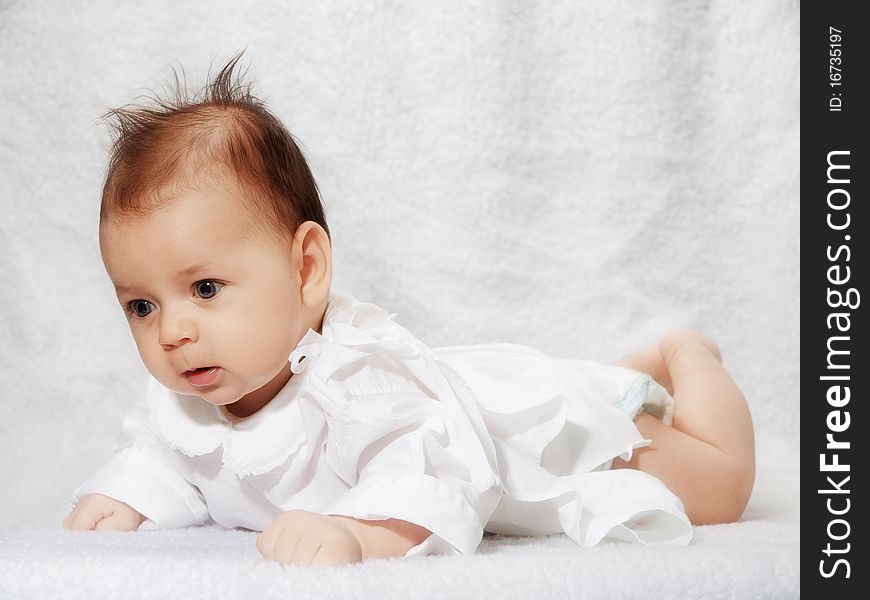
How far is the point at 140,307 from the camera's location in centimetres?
123

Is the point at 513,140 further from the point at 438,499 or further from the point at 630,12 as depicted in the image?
the point at 438,499

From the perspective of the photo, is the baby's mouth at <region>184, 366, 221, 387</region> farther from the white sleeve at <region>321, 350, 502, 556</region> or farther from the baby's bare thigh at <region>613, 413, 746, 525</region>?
the baby's bare thigh at <region>613, 413, 746, 525</region>

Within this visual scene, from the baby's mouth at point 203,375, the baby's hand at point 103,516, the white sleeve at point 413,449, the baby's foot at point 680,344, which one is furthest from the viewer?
the baby's foot at point 680,344

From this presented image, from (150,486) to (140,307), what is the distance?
28 cm

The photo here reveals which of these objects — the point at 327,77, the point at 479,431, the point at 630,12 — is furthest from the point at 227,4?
the point at 479,431

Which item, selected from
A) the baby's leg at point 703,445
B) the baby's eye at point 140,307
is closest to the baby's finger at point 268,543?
the baby's eye at point 140,307

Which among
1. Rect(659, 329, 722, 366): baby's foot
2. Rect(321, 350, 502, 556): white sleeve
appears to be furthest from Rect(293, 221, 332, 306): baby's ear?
Rect(659, 329, 722, 366): baby's foot

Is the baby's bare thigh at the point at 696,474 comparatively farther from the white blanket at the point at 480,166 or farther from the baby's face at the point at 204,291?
the white blanket at the point at 480,166

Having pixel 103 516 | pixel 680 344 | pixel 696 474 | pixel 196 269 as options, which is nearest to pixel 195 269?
pixel 196 269

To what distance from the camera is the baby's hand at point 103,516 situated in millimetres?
1365

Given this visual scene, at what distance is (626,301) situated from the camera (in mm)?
2133

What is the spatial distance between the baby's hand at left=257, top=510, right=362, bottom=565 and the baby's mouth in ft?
0.66

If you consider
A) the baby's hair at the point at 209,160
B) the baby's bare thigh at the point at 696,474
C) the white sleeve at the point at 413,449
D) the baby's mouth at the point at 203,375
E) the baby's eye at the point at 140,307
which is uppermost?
the baby's hair at the point at 209,160

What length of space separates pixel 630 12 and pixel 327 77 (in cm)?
59
